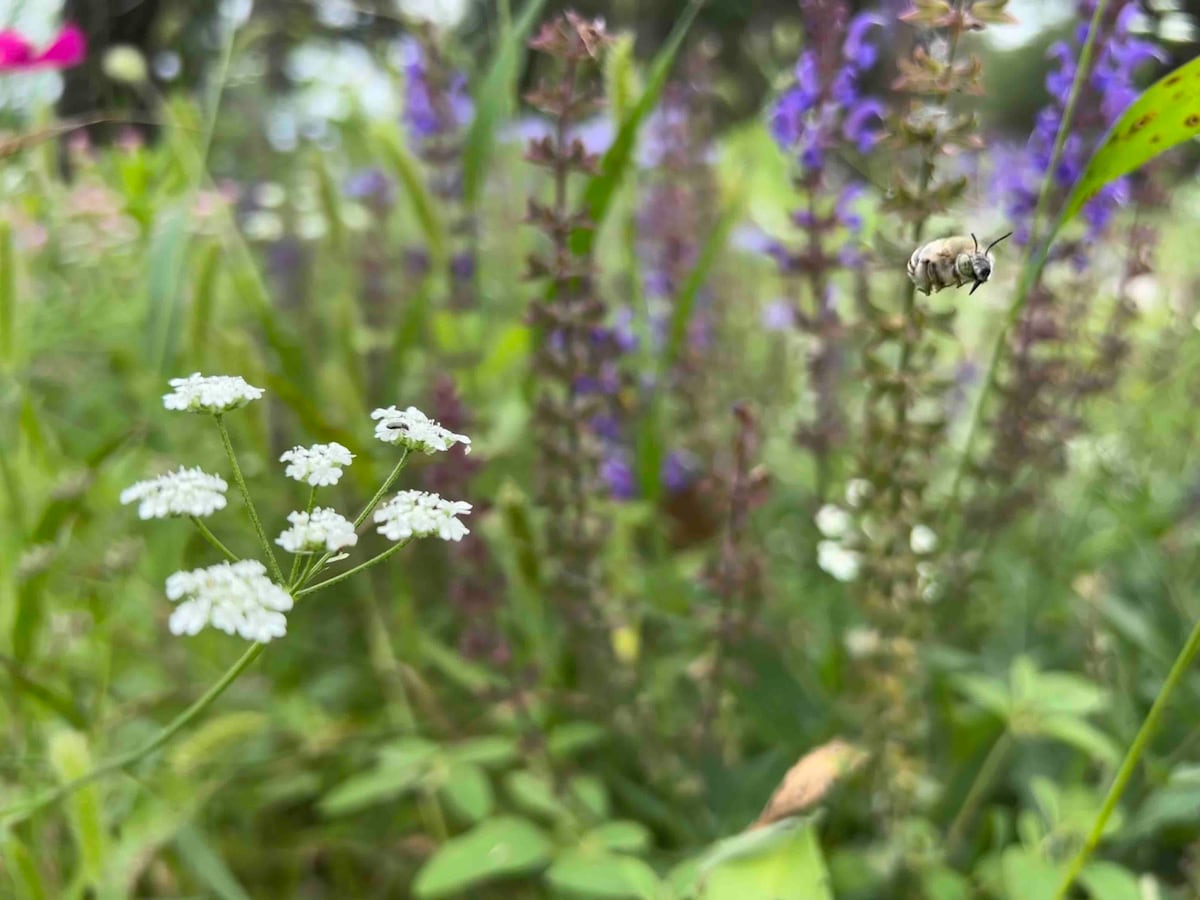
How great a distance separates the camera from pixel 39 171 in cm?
114

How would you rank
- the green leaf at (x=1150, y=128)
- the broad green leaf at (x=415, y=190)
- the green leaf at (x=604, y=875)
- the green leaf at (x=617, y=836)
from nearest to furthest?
1. the green leaf at (x=1150, y=128)
2. the green leaf at (x=604, y=875)
3. the green leaf at (x=617, y=836)
4. the broad green leaf at (x=415, y=190)

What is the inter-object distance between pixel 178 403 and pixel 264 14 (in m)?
1.33

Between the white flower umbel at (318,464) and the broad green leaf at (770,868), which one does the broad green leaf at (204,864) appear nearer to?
the broad green leaf at (770,868)

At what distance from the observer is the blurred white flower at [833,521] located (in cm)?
107

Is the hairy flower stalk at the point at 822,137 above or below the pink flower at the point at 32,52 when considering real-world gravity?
below

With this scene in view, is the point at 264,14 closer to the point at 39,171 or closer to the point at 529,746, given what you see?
the point at 39,171

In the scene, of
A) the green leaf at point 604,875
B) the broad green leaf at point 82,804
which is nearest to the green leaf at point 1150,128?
the green leaf at point 604,875

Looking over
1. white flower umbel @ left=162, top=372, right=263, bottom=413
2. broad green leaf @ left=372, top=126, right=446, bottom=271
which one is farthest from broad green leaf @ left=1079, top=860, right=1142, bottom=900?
broad green leaf @ left=372, top=126, right=446, bottom=271

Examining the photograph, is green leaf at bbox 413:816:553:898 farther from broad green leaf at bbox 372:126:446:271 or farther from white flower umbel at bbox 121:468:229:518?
broad green leaf at bbox 372:126:446:271

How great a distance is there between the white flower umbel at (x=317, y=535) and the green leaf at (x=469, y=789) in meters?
0.56

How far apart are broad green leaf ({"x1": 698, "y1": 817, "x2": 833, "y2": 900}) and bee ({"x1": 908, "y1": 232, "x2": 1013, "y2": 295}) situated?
36 centimetres

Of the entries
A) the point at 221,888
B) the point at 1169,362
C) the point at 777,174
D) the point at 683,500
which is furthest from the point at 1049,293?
the point at 221,888

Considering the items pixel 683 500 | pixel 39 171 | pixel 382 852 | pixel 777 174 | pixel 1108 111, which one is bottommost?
pixel 382 852

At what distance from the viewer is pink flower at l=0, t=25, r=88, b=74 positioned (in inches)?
39.4
